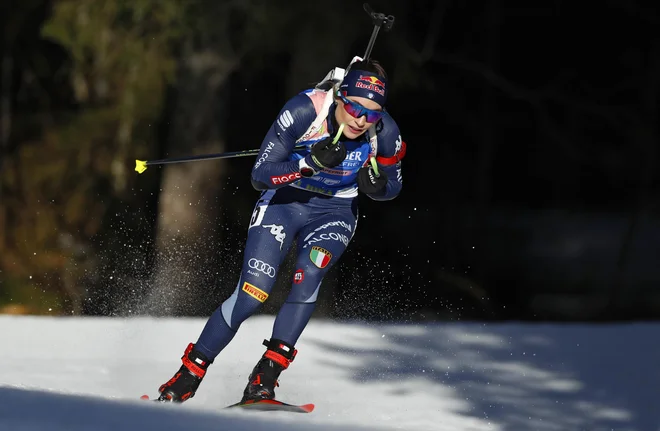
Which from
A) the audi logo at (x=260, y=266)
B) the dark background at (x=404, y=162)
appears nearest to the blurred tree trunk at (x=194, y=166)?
the dark background at (x=404, y=162)

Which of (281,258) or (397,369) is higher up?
(397,369)

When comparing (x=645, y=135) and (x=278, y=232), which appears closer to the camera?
(x=278, y=232)

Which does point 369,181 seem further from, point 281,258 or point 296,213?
point 281,258

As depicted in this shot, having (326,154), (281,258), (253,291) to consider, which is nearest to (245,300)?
(253,291)

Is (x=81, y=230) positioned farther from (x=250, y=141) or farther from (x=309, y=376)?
(x=309, y=376)

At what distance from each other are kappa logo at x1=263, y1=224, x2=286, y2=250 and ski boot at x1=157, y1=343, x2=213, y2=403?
0.76 metres

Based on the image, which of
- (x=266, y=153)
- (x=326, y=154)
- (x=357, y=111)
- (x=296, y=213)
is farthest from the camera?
(x=296, y=213)

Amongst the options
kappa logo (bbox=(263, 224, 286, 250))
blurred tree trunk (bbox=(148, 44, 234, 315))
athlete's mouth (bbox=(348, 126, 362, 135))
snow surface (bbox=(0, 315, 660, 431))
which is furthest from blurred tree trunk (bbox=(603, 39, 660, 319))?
athlete's mouth (bbox=(348, 126, 362, 135))

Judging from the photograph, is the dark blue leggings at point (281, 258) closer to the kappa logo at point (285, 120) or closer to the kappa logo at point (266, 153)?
the kappa logo at point (266, 153)

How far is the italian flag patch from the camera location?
6.75 metres

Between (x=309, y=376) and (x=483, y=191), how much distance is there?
10.6m

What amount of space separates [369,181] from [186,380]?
1481mm

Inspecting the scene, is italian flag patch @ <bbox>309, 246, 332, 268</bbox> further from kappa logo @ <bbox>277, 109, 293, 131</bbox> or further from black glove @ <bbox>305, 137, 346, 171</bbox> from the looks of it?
kappa logo @ <bbox>277, 109, 293, 131</bbox>

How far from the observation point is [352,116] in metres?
6.48
